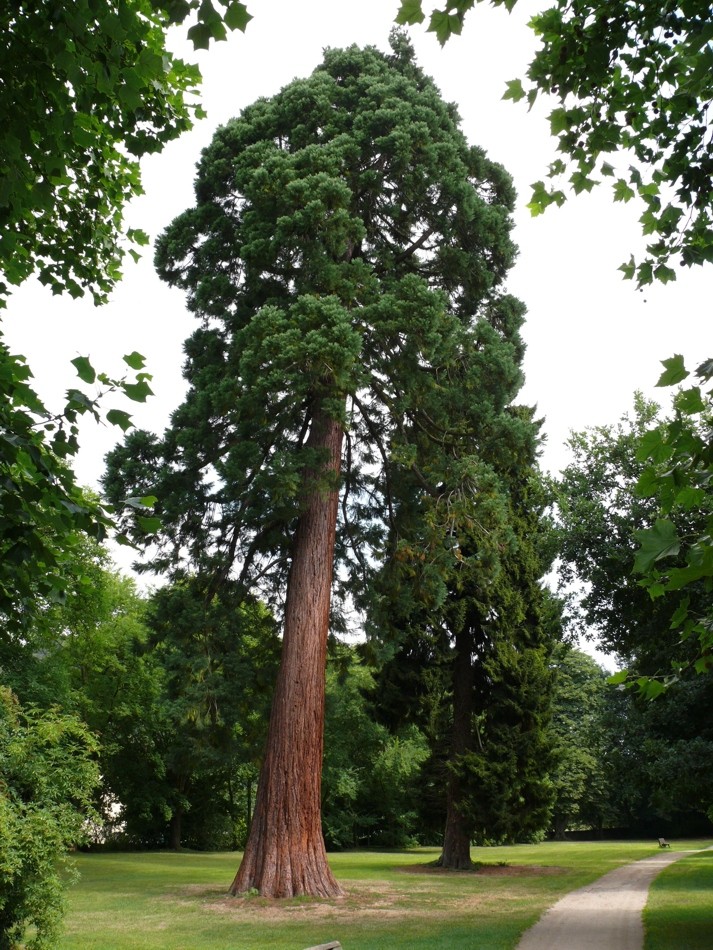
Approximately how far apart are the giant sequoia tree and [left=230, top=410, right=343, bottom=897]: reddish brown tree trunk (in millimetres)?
33

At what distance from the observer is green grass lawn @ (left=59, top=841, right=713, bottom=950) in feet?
35.1

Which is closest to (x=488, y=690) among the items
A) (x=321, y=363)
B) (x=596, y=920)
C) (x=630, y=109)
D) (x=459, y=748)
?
(x=459, y=748)

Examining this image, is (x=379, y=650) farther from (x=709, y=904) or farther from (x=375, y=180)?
(x=375, y=180)

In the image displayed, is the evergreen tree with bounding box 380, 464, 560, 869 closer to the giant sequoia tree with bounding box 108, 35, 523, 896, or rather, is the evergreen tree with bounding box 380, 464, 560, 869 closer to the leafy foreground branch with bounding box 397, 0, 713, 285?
the giant sequoia tree with bounding box 108, 35, 523, 896

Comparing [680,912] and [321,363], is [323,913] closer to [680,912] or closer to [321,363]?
[680,912]

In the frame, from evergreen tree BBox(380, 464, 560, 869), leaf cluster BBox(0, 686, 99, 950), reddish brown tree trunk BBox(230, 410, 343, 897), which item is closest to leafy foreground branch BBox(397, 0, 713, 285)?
leaf cluster BBox(0, 686, 99, 950)

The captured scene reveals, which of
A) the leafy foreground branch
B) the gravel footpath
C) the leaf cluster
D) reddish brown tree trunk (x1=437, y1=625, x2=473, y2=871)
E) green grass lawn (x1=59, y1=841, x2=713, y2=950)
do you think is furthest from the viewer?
reddish brown tree trunk (x1=437, y1=625, x2=473, y2=871)

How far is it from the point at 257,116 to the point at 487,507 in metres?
9.54

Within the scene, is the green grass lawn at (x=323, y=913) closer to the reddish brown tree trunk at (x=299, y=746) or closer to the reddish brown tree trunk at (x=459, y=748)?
the reddish brown tree trunk at (x=299, y=746)

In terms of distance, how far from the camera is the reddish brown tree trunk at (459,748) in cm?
2248

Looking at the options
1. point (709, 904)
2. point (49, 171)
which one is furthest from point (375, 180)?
point (709, 904)

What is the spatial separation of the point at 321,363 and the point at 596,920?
9.38 m

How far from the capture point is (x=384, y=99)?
1734 centimetres

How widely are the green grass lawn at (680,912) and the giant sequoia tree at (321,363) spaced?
523cm
